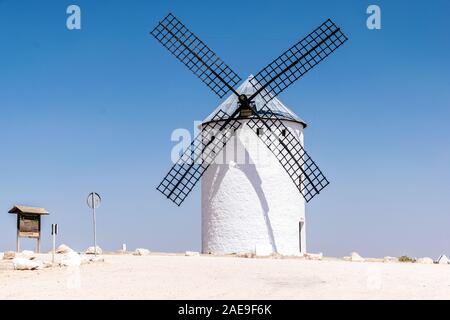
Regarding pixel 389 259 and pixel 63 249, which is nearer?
pixel 63 249

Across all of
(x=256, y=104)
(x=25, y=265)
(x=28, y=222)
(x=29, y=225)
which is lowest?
(x=25, y=265)

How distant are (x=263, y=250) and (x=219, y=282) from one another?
1068 centimetres

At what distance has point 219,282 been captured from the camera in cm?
1420

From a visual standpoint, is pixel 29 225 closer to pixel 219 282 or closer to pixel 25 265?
pixel 25 265

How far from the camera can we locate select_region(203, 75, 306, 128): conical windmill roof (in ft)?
86.8

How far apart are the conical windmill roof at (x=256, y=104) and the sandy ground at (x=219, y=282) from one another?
30.2 ft

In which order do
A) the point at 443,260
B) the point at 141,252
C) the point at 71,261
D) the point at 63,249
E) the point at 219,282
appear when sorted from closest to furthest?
the point at 219,282 < the point at 71,261 < the point at 63,249 < the point at 141,252 < the point at 443,260

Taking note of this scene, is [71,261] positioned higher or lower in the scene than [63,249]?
lower

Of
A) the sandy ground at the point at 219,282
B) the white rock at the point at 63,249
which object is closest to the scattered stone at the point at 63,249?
the white rock at the point at 63,249

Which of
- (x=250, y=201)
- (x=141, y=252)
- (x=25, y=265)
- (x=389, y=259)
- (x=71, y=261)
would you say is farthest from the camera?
(x=389, y=259)

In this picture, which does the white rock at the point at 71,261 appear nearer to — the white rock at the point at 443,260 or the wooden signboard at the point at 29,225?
the wooden signboard at the point at 29,225

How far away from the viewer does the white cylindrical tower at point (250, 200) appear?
84.7ft

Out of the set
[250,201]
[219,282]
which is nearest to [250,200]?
[250,201]
